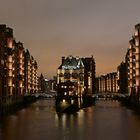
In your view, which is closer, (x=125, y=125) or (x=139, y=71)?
(x=125, y=125)

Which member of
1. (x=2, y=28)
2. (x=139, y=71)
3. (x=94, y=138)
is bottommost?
(x=94, y=138)

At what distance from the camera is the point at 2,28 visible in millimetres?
108250

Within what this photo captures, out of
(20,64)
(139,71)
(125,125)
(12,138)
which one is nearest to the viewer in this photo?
(12,138)

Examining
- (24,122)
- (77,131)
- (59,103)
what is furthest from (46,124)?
(59,103)

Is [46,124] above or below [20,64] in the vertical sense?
below

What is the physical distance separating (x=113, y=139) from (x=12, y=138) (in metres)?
13.1

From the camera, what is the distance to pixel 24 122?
76438 mm

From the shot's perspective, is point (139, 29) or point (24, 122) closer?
point (24, 122)

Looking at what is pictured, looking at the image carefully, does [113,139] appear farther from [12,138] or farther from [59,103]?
[59,103]

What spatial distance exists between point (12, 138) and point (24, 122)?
21.1 m

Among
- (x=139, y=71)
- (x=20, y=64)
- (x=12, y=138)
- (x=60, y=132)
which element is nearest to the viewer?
(x=12, y=138)

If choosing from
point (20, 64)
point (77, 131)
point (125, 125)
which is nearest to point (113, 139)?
point (77, 131)

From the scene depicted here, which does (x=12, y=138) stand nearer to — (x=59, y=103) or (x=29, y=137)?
(x=29, y=137)

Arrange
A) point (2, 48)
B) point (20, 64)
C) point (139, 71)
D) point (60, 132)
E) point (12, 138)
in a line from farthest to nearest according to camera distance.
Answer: point (20, 64), point (139, 71), point (2, 48), point (60, 132), point (12, 138)
